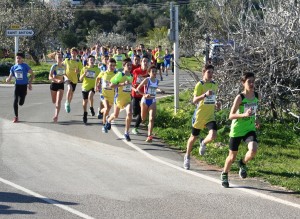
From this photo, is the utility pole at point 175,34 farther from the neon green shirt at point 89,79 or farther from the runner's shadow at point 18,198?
the runner's shadow at point 18,198

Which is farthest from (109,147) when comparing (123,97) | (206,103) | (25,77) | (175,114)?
(25,77)

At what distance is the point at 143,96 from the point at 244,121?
408cm

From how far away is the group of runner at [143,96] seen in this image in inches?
330

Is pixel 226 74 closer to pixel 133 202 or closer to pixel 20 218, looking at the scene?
pixel 133 202

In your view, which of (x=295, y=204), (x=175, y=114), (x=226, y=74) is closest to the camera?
(x=295, y=204)

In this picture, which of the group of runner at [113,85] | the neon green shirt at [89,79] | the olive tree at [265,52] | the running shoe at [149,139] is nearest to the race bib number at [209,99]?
the group of runner at [113,85]

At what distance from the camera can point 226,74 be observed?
43.3 ft

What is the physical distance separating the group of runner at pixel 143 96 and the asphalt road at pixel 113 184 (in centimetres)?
45

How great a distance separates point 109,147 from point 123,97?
4.67ft

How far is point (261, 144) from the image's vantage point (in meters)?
11.3

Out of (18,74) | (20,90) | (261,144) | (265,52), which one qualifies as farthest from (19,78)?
(261,144)

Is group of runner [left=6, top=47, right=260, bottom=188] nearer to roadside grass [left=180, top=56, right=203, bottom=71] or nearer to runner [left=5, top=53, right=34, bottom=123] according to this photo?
runner [left=5, top=53, right=34, bottom=123]

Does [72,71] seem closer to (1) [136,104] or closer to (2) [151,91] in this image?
(1) [136,104]

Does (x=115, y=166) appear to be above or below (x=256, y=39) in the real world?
below
